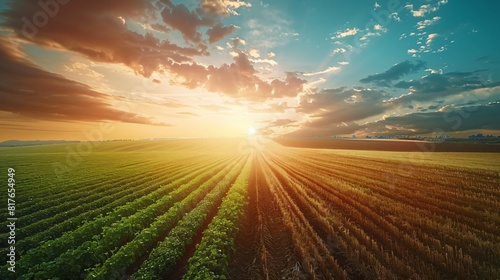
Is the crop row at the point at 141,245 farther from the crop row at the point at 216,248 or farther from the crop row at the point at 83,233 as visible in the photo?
the crop row at the point at 216,248

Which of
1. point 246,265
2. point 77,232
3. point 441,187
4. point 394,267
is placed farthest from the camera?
point 441,187

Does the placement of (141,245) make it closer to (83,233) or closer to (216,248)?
(216,248)

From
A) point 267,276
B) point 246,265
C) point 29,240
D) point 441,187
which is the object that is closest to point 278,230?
point 246,265

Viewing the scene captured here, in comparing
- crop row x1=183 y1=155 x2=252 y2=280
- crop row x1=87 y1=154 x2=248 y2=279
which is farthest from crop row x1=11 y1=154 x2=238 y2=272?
crop row x1=183 y1=155 x2=252 y2=280

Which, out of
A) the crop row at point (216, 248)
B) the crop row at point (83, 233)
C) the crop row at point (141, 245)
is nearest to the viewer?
the crop row at point (216, 248)

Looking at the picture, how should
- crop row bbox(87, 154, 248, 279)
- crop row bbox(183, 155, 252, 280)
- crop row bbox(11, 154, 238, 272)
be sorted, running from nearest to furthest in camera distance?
crop row bbox(183, 155, 252, 280), crop row bbox(87, 154, 248, 279), crop row bbox(11, 154, 238, 272)

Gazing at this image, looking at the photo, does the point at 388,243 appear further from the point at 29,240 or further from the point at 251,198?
the point at 29,240

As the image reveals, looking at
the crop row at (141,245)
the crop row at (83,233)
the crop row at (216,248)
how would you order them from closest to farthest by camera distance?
the crop row at (216,248)
the crop row at (141,245)
the crop row at (83,233)

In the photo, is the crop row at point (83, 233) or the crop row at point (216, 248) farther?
the crop row at point (83, 233)

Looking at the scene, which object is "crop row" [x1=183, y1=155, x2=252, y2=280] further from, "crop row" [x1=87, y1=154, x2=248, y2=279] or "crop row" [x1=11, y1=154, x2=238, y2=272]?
"crop row" [x1=11, y1=154, x2=238, y2=272]

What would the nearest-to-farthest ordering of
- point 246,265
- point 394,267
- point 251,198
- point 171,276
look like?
point 394,267 → point 171,276 → point 246,265 → point 251,198

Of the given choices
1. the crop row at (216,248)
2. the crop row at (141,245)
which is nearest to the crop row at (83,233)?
the crop row at (141,245)

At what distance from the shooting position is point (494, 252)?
9.02m

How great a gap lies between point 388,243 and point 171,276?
924 cm
